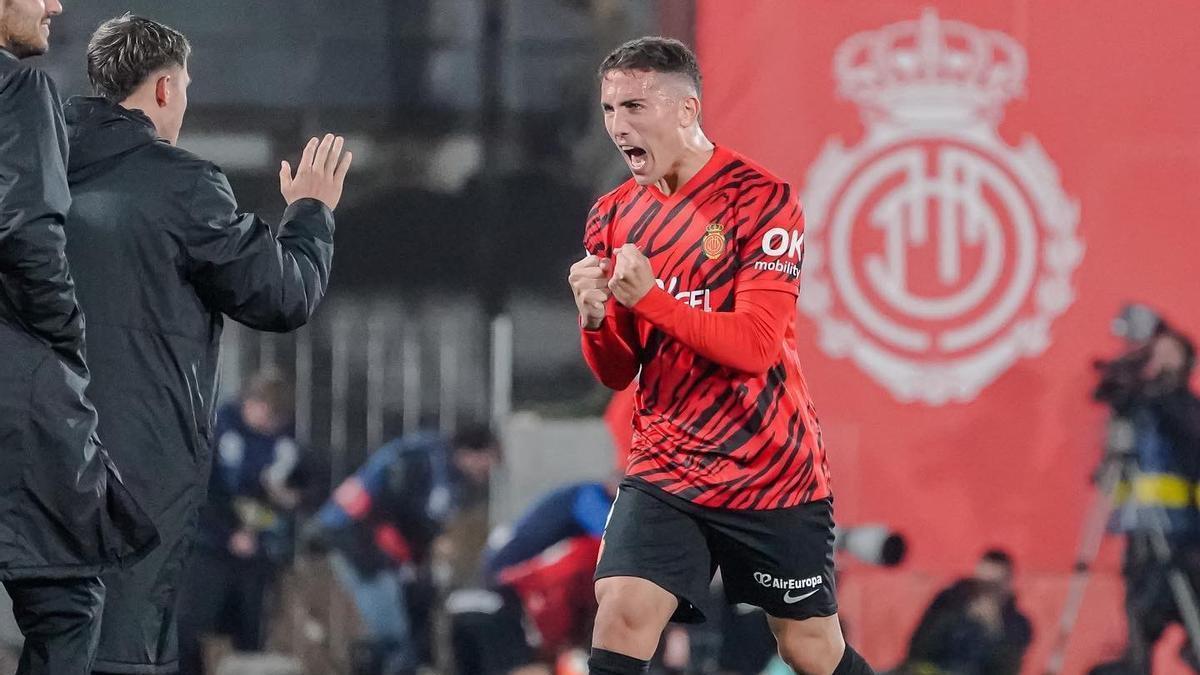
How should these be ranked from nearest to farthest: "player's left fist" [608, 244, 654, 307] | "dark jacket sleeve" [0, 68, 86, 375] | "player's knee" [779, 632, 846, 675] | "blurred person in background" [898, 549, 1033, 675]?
"dark jacket sleeve" [0, 68, 86, 375] → "player's left fist" [608, 244, 654, 307] → "player's knee" [779, 632, 846, 675] → "blurred person in background" [898, 549, 1033, 675]

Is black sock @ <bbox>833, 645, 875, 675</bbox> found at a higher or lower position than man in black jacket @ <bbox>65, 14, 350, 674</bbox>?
lower

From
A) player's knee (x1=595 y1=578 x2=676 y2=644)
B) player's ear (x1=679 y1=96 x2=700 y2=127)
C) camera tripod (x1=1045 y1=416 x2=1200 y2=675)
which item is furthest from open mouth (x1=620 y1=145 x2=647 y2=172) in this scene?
camera tripod (x1=1045 y1=416 x2=1200 y2=675)

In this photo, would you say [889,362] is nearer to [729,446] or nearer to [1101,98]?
[1101,98]

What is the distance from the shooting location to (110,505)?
10.00 ft

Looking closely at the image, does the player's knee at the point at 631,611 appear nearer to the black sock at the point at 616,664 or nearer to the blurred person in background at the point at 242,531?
the black sock at the point at 616,664

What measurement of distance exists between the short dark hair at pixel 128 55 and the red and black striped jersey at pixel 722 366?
110 cm

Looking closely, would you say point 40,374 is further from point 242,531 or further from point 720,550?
point 242,531

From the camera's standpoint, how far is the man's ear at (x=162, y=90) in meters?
3.43

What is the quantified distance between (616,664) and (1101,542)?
320cm

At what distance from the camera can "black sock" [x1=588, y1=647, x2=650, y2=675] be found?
136 inches

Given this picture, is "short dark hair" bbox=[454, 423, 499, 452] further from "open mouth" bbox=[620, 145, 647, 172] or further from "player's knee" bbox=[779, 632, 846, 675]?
"open mouth" bbox=[620, 145, 647, 172]

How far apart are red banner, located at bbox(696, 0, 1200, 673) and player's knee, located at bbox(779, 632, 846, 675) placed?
2.47 meters

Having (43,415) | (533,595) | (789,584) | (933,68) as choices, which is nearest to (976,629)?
(533,595)

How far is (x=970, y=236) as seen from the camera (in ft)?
20.2
